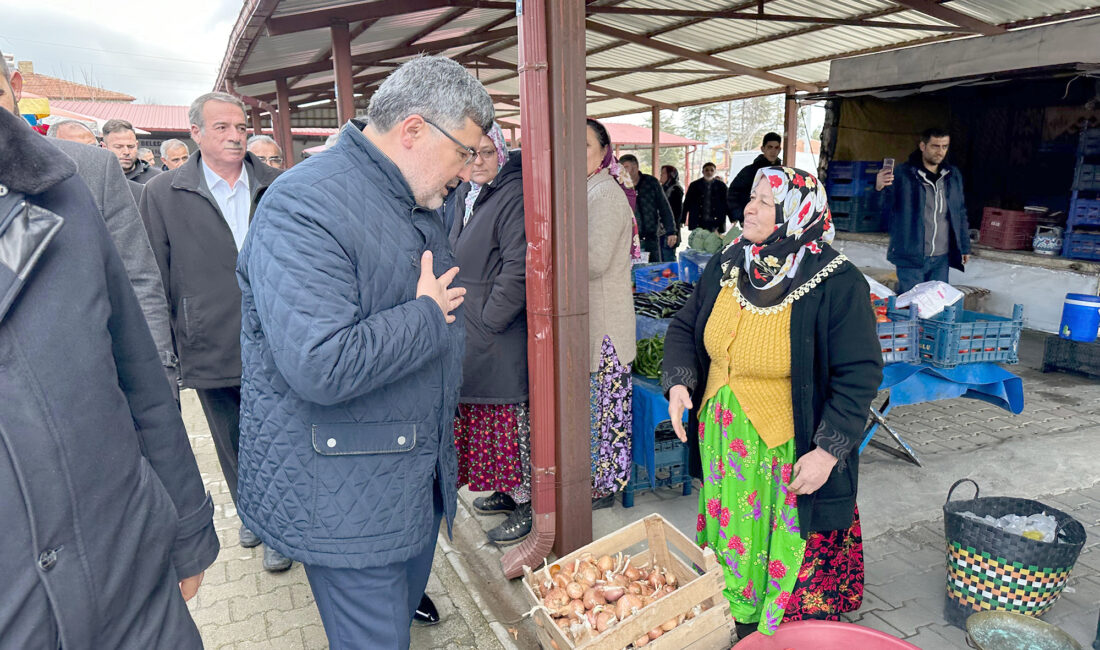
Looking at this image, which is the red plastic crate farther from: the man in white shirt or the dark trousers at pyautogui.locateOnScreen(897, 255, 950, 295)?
the man in white shirt

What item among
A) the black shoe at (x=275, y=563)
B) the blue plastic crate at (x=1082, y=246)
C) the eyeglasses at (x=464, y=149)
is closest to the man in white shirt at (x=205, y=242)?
the black shoe at (x=275, y=563)

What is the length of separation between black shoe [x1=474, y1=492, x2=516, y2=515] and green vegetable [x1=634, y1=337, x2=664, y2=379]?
1.04 metres

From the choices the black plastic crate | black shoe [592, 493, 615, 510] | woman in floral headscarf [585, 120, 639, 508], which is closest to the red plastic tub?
woman in floral headscarf [585, 120, 639, 508]

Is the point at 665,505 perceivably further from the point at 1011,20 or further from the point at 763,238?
the point at 1011,20

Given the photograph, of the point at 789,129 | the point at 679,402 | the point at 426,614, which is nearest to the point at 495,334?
the point at 679,402

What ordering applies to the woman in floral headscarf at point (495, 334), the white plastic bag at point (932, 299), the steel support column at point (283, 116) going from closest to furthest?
the woman in floral headscarf at point (495, 334), the white plastic bag at point (932, 299), the steel support column at point (283, 116)

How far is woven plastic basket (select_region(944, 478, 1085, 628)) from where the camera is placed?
2.45 metres

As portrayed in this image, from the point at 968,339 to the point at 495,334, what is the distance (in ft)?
7.81

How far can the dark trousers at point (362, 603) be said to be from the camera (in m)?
1.73

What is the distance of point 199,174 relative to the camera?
2.96 m

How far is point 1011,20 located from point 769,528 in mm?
8287

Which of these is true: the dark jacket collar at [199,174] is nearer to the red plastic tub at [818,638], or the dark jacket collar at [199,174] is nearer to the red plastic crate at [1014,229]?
the red plastic tub at [818,638]

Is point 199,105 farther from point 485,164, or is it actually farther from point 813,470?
point 813,470

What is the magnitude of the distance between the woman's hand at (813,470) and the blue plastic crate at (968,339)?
61.5 inches
